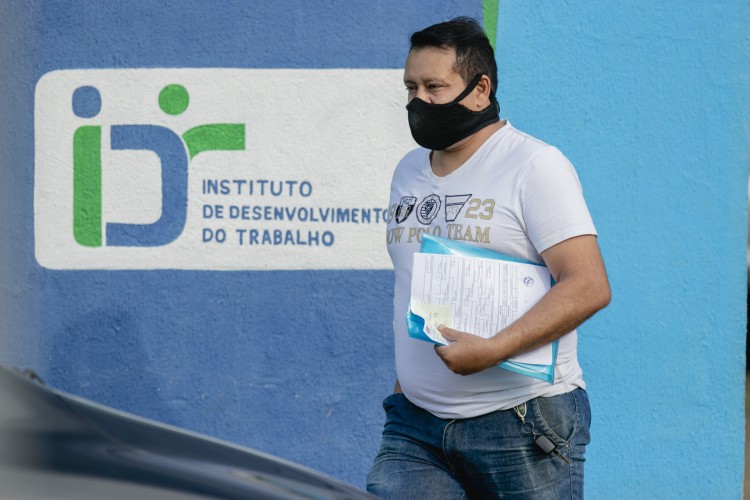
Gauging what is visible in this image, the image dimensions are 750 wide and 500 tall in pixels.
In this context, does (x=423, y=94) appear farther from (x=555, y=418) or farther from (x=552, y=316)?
(x=555, y=418)

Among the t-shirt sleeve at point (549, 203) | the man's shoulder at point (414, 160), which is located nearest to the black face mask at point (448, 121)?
the man's shoulder at point (414, 160)

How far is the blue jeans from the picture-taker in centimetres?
267

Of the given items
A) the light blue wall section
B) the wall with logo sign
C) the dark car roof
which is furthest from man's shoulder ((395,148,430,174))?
the light blue wall section

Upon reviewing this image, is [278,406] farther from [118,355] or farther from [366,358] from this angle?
[118,355]

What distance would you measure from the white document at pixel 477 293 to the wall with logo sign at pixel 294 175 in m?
1.98

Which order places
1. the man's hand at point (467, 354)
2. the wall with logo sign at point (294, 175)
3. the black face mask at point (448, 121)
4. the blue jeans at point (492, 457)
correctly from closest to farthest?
the man's hand at point (467, 354)
the blue jeans at point (492, 457)
the black face mask at point (448, 121)
the wall with logo sign at point (294, 175)

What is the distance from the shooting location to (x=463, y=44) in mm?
2844

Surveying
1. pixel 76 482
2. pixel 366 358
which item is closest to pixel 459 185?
pixel 76 482

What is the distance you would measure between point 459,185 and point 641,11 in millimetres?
2255

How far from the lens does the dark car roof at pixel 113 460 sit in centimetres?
195

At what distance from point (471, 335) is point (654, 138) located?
2358mm

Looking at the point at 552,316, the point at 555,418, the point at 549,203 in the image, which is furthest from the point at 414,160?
the point at 555,418

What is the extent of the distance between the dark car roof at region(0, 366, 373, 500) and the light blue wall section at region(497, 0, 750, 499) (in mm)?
2415

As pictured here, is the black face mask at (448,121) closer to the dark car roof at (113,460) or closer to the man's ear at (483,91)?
the man's ear at (483,91)
